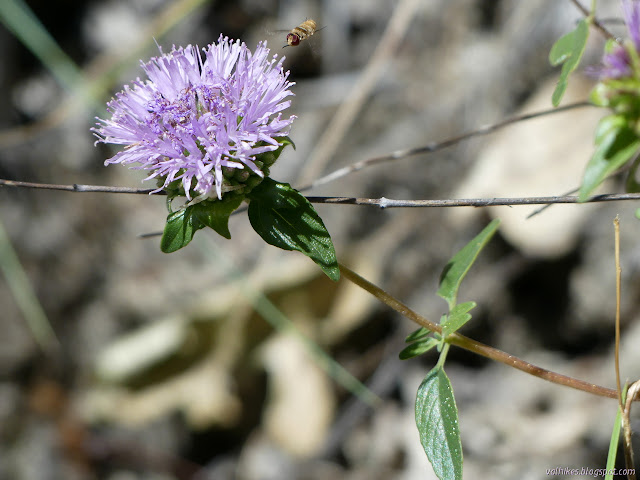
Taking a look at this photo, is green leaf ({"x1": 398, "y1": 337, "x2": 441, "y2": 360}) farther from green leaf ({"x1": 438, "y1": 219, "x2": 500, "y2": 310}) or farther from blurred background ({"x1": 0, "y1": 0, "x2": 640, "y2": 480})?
blurred background ({"x1": 0, "y1": 0, "x2": 640, "y2": 480})

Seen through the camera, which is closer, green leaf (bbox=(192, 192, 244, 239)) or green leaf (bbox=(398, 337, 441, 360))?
green leaf (bbox=(192, 192, 244, 239))

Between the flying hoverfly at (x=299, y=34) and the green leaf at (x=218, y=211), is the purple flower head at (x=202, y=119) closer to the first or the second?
the green leaf at (x=218, y=211)

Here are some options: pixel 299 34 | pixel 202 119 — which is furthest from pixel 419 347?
pixel 299 34

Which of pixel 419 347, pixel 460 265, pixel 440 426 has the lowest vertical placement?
pixel 440 426

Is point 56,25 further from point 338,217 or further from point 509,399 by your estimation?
point 509,399

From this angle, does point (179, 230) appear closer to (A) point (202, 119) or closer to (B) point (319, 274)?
(A) point (202, 119)

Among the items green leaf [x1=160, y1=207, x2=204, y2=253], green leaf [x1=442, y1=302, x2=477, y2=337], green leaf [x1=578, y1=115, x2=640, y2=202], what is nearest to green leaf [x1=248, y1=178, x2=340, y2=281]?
green leaf [x1=160, y1=207, x2=204, y2=253]
